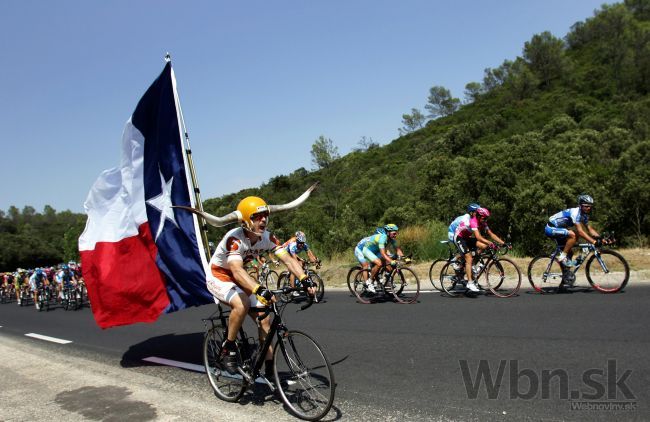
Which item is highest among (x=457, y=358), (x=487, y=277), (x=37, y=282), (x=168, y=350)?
(x=37, y=282)

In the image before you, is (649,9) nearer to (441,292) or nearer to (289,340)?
(441,292)

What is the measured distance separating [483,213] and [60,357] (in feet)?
29.1

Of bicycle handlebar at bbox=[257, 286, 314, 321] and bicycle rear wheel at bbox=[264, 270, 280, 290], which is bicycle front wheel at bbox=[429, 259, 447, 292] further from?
bicycle handlebar at bbox=[257, 286, 314, 321]

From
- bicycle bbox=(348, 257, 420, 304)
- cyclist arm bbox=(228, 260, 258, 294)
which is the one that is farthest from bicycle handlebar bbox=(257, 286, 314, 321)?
bicycle bbox=(348, 257, 420, 304)

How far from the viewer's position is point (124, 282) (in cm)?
744

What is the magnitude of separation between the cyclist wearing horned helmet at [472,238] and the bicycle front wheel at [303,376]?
6.70m

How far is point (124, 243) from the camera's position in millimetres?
7602

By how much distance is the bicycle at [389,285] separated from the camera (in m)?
11.1

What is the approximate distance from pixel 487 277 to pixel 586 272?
1.92 metres

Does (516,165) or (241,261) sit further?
(516,165)

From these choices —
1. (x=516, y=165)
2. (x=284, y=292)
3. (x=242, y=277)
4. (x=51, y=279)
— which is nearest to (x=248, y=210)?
(x=242, y=277)

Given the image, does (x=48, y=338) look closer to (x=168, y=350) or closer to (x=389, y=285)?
(x=168, y=350)

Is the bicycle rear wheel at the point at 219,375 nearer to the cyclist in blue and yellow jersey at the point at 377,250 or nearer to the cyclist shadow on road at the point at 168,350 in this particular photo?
the cyclist shadow on road at the point at 168,350

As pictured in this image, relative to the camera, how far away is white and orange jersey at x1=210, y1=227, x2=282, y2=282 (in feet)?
17.3
